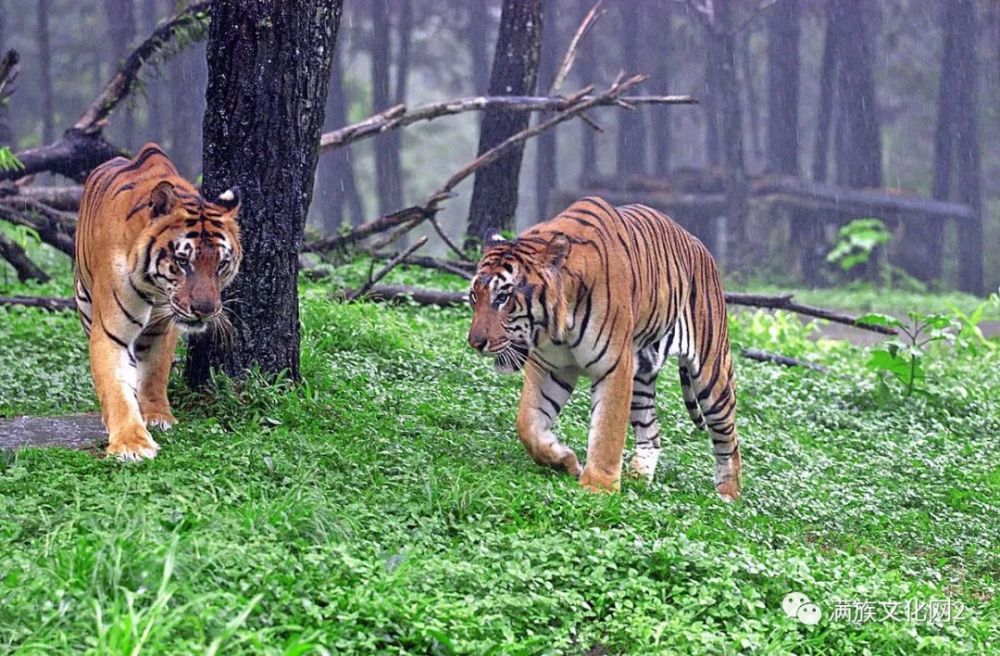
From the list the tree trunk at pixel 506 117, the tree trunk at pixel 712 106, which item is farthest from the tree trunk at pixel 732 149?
the tree trunk at pixel 506 117

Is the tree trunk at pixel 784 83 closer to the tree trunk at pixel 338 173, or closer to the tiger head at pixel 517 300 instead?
the tree trunk at pixel 338 173

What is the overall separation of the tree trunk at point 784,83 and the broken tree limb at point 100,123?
19.3 meters

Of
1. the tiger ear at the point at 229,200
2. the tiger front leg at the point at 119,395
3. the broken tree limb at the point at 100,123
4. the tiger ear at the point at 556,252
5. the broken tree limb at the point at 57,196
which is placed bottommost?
the tiger front leg at the point at 119,395

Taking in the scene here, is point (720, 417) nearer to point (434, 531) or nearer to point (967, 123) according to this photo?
point (434, 531)

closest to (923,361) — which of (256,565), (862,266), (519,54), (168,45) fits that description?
(519,54)

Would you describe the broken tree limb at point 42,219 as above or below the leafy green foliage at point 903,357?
above

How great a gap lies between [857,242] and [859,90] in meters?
4.66

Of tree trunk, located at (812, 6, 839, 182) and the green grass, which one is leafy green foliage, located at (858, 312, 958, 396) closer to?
the green grass

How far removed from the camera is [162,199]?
5.31m

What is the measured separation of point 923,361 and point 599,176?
16318 mm

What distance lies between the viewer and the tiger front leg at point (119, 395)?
5.21 meters

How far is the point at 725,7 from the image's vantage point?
2442 cm

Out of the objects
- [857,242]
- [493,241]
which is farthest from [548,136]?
[493,241]

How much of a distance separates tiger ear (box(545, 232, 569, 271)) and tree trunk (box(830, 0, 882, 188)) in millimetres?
20585
